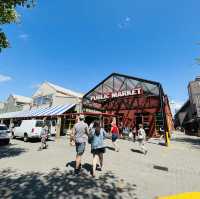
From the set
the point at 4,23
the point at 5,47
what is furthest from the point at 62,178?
the point at 4,23

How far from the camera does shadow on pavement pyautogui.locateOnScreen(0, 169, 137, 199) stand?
17.2 feet

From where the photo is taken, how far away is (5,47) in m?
10.6

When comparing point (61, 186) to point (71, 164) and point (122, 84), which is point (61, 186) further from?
point (122, 84)

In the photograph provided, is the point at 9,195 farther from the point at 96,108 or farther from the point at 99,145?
the point at 96,108

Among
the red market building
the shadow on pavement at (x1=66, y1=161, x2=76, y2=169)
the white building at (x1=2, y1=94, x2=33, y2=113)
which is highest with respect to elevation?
the white building at (x1=2, y1=94, x2=33, y2=113)

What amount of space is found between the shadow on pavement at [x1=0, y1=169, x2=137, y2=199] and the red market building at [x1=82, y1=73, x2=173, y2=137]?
52.9 feet

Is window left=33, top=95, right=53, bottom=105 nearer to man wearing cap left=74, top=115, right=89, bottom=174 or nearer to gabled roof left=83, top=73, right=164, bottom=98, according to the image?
gabled roof left=83, top=73, right=164, bottom=98

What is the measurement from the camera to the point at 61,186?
235 inches

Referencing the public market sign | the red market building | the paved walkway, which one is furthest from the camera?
the red market building

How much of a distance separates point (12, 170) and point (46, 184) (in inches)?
96.6

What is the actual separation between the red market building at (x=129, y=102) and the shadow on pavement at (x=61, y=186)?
52.9 feet

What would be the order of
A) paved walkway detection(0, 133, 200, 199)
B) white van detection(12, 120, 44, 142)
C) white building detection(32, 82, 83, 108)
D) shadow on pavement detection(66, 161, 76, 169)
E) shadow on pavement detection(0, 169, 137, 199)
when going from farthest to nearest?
white building detection(32, 82, 83, 108), white van detection(12, 120, 44, 142), shadow on pavement detection(66, 161, 76, 169), paved walkway detection(0, 133, 200, 199), shadow on pavement detection(0, 169, 137, 199)

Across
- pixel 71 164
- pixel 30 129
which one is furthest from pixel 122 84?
pixel 71 164

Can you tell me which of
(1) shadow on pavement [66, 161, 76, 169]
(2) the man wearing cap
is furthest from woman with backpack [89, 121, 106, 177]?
(1) shadow on pavement [66, 161, 76, 169]
